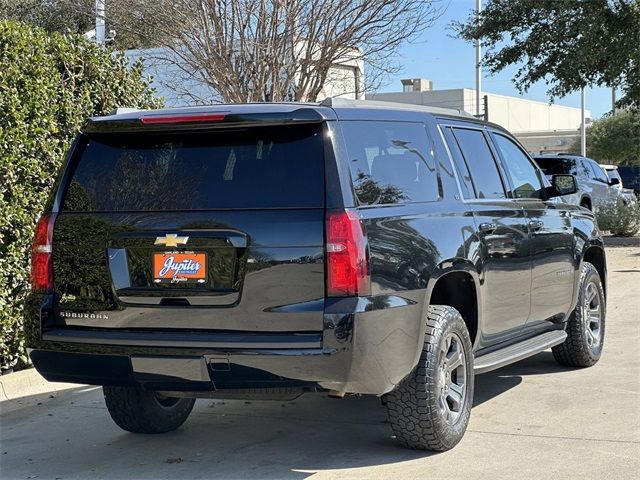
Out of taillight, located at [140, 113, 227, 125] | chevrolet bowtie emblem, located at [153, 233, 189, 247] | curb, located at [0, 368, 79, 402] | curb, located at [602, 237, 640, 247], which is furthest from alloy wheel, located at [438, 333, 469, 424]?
curb, located at [602, 237, 640, 247]

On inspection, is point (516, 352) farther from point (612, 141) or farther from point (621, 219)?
point (612, 141)

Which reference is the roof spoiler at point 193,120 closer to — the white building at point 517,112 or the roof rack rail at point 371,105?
the roof rack rail at point 371,105

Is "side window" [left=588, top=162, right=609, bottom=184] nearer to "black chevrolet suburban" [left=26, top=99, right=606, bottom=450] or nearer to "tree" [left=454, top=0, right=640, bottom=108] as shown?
"tree" [left=454, top=0, right=640, bottom=108]

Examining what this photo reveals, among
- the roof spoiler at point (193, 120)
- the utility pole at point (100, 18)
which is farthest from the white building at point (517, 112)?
the roof spoiler at point (193, 120)

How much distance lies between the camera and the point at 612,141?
5672 cm

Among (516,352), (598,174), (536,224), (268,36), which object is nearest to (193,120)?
(516,352)

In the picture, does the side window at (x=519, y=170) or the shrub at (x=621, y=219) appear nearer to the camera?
the side window at (x=519, y=170)

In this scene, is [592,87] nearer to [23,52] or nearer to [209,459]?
[23,52]

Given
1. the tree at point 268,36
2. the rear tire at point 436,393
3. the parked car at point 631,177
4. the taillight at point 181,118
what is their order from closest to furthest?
the taillight at point 181,118
the rear tire at point 436,393
the tree at point 268,36
the parked car at point 631,177

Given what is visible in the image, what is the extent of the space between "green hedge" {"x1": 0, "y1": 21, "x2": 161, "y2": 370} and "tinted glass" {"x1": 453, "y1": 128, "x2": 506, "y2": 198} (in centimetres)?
352

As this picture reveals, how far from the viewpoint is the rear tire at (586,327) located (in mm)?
7992

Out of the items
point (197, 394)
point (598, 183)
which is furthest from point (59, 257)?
point (598, 183)

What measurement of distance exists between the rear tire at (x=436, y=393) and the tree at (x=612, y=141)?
50.8m

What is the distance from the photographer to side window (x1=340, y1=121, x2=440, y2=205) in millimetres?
5355
